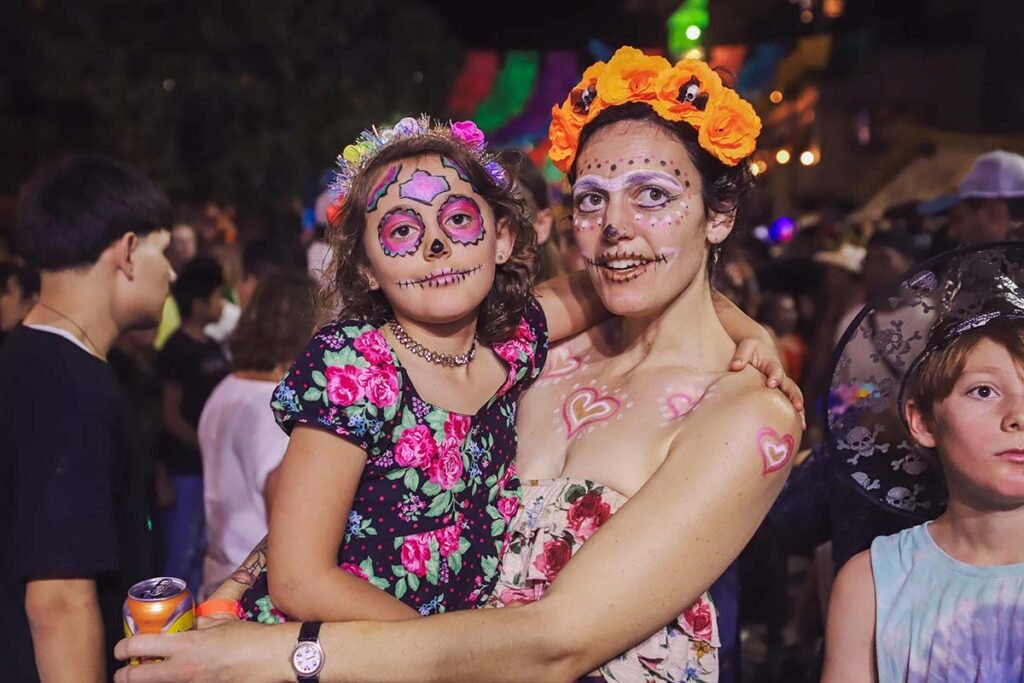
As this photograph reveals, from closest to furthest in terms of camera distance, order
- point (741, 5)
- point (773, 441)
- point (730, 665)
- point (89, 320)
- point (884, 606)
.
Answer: point (884, 606)
point (773, 441)
point (730, 665)
point (89, 320)
point (741, 5)

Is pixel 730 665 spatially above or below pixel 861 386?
below

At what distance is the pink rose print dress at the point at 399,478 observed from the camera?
2070 mm

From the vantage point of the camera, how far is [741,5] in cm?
1577

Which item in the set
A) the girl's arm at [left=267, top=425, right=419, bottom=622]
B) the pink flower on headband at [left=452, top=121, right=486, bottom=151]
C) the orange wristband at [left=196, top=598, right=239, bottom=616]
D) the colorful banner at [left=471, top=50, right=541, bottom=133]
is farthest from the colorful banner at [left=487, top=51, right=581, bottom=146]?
the girl's arm at [left=267, top=425, right=419, bottom=622]

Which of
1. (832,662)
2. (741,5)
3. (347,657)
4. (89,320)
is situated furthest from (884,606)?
(741,5)

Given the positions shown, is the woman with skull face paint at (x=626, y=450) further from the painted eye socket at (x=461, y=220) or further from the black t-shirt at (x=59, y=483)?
the black t-shirt at (x=59, y=483)

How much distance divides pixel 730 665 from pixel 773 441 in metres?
0.67

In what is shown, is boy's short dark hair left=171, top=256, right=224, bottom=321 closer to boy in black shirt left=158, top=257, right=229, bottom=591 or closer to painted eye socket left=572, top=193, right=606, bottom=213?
boy in black shirt left=158, top=257, right=229, bottom=591

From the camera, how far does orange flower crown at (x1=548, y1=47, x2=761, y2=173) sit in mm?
2328

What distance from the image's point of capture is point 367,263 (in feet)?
7.77

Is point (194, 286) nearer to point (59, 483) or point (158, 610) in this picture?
point (59, 483)

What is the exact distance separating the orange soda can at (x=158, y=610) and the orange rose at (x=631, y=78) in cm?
148

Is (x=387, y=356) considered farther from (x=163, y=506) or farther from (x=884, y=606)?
(x=163, y=506)

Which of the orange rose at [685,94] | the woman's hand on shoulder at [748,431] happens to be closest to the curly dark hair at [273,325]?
the orange rose at [685,94]
